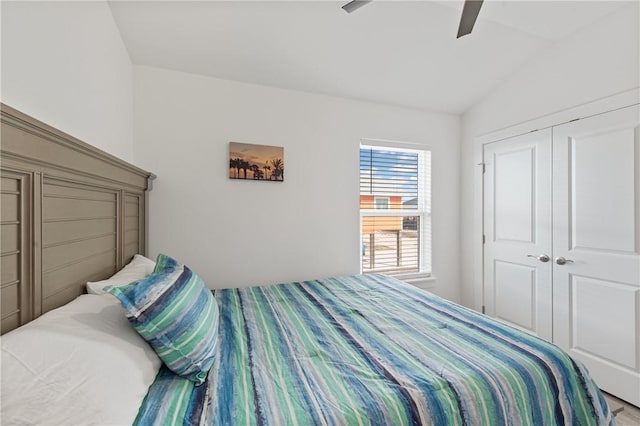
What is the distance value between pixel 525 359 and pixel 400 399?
63 cm

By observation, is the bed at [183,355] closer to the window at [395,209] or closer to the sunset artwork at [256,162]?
the sunset artwork at [256,162]

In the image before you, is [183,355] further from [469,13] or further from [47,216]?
[469,13]

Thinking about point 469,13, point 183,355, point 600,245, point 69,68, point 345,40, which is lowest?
point 183,355

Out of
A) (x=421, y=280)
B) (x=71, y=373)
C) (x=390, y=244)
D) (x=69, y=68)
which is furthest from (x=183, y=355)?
(x=421, y=280)

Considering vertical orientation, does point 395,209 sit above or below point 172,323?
above

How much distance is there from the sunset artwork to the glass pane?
1.09 m

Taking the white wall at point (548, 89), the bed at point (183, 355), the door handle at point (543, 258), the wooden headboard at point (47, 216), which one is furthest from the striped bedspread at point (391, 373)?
the white wall at point (548, 89)

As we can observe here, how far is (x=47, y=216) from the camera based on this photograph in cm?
100

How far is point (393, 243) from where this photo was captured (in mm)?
3162

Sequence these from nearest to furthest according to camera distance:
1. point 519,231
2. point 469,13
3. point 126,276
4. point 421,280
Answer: point 469,13
point 126,276
point 519,231
point 421,280

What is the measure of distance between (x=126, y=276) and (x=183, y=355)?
0.72 m

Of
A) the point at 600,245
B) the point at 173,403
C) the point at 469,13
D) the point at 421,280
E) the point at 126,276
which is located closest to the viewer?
the point at 173,403

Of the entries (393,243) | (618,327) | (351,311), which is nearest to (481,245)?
(393,243)

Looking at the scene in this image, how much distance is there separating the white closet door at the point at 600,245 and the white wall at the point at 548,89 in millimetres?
265
